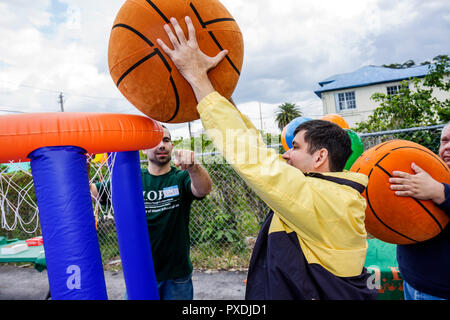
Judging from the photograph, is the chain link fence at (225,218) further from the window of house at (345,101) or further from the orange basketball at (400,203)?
the window of house at (345,101)

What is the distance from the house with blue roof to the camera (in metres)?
26.7

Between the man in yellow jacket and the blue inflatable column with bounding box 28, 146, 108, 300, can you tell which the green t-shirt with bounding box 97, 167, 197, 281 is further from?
the man in yellow jacket

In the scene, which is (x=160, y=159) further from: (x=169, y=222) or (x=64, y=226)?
(x=64, y=226)

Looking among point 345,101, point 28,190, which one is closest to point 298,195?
point 28,190

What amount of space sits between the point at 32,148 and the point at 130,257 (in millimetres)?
1154

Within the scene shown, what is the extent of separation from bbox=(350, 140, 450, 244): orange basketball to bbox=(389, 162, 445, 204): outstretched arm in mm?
46

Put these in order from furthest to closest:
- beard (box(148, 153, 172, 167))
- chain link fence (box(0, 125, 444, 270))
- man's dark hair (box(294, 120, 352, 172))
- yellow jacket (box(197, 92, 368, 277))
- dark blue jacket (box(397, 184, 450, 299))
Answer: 1. chain link fence (box(0, 125, 444, 270))
2. beard (box(148, 153, 172, 167))
3. dark blue jacket (box(397, 184, 450, 299))
4. man's dark hair (box(294, 120, 352, 172))
5. yellow jacket (box(197, 92, 368, 277))

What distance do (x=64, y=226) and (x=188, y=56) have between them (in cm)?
125

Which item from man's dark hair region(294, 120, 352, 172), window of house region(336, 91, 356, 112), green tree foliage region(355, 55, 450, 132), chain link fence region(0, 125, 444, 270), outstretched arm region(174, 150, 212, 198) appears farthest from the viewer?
window of house region(336, 91, 356, 112)

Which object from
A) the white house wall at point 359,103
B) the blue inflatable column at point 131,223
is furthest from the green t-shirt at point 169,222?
the white house wall at point 359,103

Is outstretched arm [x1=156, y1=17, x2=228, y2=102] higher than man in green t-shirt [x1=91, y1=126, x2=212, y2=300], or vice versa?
outstretched arm [x1=156, y1=17, x2=228, y2=102]

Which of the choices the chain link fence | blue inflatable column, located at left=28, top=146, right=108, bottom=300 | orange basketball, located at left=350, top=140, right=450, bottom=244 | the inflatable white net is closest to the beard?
the inflatable white net

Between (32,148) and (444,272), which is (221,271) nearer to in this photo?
(444,272)

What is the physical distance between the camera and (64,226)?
187cm
